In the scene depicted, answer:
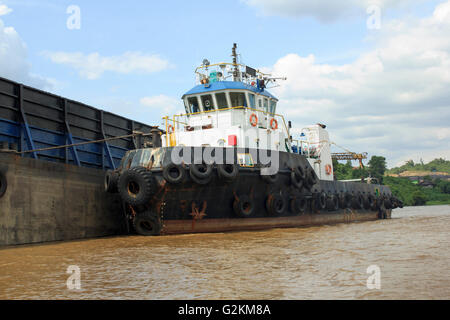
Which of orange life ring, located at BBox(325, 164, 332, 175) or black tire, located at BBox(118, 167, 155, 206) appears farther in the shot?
orange life ring, located at BBox(325, 164, 332, 175)

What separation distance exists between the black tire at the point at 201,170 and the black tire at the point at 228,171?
0.29 m

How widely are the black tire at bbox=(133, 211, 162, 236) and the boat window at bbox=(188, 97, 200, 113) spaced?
15.3 feet

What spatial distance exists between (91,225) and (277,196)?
18.0 feet

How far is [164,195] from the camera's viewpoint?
10.9m

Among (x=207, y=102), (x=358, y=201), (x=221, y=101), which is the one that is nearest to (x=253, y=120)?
(x=221, y=101)

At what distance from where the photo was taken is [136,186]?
36.3 feet

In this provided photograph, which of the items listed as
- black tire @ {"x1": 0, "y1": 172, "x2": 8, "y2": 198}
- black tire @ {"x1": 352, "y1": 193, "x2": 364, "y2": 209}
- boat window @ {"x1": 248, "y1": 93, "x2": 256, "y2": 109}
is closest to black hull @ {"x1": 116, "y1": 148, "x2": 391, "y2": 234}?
boat window @ {"x1": 248, "y1": 93, "x2": 256, "y2": 109}

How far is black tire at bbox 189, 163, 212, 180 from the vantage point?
1090cm

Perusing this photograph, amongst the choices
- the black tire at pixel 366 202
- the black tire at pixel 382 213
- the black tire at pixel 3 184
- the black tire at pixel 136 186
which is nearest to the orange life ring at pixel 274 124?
the black tire at pixel 136 186

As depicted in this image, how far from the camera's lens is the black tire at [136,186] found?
10.8 meters

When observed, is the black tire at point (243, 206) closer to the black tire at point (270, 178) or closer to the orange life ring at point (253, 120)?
the black tire at point (270, 178)

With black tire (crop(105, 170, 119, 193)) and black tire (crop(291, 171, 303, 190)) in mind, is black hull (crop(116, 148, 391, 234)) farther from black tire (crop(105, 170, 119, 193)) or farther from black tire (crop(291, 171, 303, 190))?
black tire (crop(105, 170, 119, 193))

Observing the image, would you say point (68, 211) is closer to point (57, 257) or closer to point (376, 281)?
point (57, 257)
